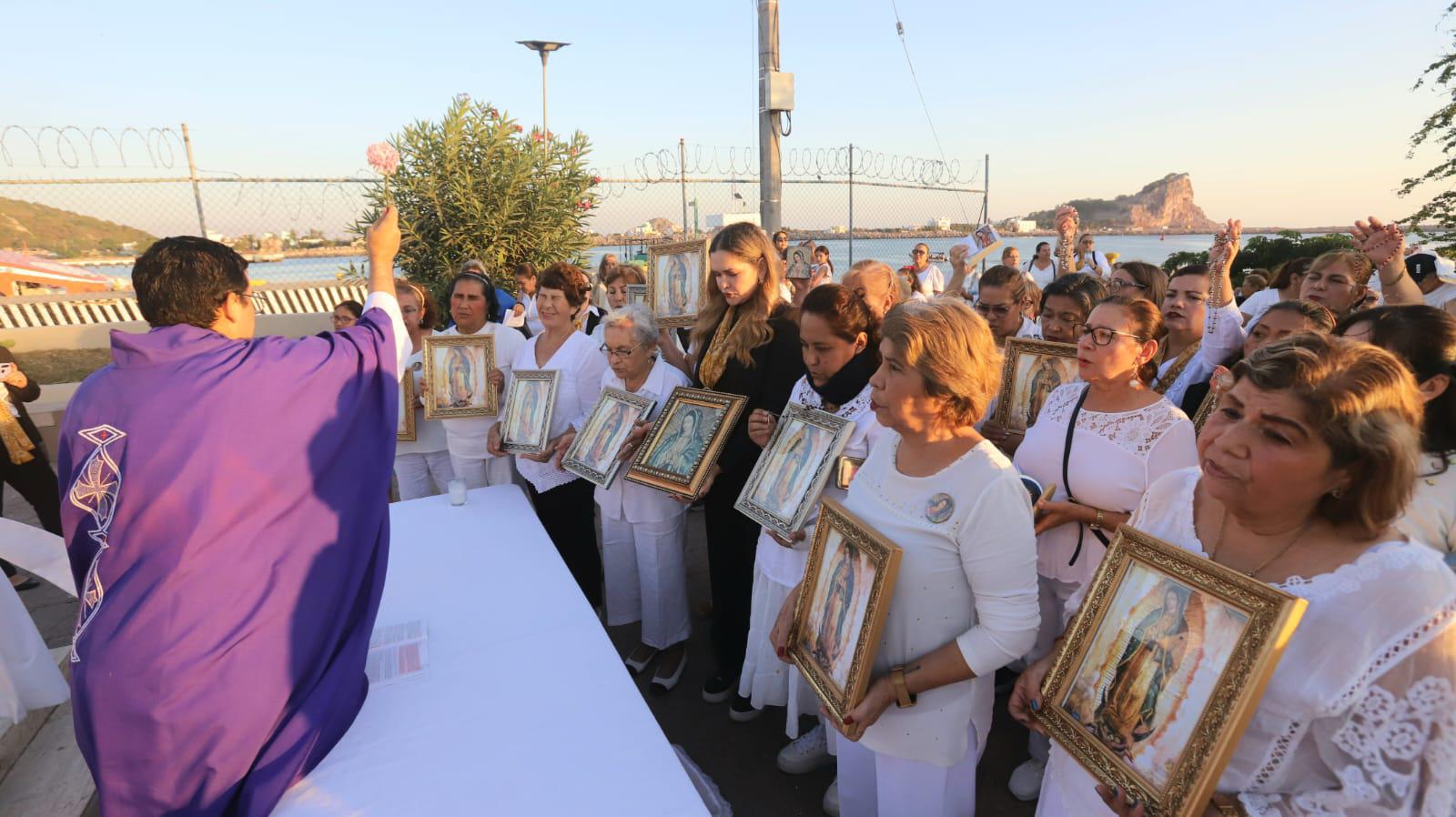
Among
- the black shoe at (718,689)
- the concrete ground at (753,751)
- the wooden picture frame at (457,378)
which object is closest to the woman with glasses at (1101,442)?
the concrete ground at (753,751)

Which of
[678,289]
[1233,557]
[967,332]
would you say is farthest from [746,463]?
[1233,557]

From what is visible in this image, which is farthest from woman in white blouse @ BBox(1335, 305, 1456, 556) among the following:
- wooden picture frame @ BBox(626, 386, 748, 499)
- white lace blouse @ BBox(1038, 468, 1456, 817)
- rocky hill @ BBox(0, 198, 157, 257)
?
rocky hill @ BBox(0, 198, 157, 257)

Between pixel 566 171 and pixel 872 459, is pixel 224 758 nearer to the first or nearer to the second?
pixel 872 459

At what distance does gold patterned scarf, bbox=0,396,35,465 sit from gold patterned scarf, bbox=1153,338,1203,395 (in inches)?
317

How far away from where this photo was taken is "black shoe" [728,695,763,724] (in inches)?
147

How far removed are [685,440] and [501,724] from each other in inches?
65.7

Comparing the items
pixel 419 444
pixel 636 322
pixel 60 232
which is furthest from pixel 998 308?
pixel 60 232

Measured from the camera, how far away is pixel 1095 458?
2.65 meters

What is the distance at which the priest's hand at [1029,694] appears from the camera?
1.77 m

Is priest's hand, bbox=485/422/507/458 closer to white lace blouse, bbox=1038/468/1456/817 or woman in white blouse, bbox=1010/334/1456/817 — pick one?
woman in white blouse, bbox=1010/334/1456/817

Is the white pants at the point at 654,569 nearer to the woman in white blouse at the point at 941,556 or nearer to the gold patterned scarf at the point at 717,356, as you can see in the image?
the gold patterned scarf at the point at 717,356

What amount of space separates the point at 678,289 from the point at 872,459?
7.35 ft

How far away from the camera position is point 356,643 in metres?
2.18

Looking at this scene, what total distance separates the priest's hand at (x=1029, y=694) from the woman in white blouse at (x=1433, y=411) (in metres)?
1.17
